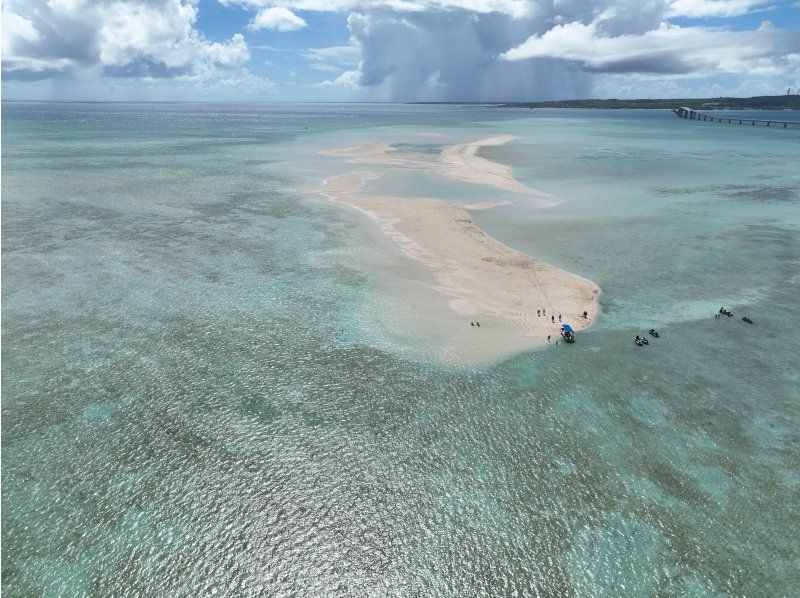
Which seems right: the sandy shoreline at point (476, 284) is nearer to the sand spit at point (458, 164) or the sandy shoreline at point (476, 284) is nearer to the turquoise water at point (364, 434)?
the turquoise water at point (364, 434)

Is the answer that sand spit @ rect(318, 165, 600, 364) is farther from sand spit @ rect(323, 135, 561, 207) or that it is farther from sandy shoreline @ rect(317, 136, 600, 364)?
sand spit @ rect(323, 135, 561, 207)

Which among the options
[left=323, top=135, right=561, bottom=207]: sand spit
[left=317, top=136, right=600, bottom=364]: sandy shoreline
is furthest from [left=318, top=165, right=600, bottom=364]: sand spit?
[left=323, top=135, right=561, bottom=207]: sand spit

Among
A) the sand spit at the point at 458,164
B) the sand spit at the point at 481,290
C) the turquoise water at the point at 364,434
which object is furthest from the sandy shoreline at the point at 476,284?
the sand spit at the point at 458,164

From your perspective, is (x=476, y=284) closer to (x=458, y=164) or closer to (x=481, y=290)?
(x=481, y=290)

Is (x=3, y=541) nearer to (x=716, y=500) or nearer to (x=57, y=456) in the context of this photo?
(x=57, y=456)

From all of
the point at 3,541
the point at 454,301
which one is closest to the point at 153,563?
the point at 3,541
